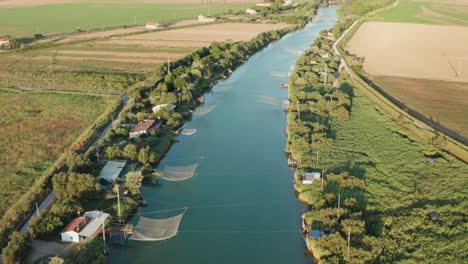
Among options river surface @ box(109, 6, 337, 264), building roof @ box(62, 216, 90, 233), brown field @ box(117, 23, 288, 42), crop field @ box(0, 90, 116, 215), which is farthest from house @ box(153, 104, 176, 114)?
brown field @ box(117, 23, 288, 42)

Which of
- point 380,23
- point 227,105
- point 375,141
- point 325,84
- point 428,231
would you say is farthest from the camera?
point 380,23

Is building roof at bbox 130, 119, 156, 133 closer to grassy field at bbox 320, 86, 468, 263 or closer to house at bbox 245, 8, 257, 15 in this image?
grassy field at bbox 320, 86, 468, 263

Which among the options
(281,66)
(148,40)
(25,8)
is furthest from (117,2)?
(281,66)

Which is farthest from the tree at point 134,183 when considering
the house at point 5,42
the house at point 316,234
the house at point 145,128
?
the house at point 5,42

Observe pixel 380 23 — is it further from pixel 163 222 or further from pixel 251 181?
pixel 163 222

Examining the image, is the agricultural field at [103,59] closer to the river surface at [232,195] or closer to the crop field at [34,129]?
the crop field at [34,129]
